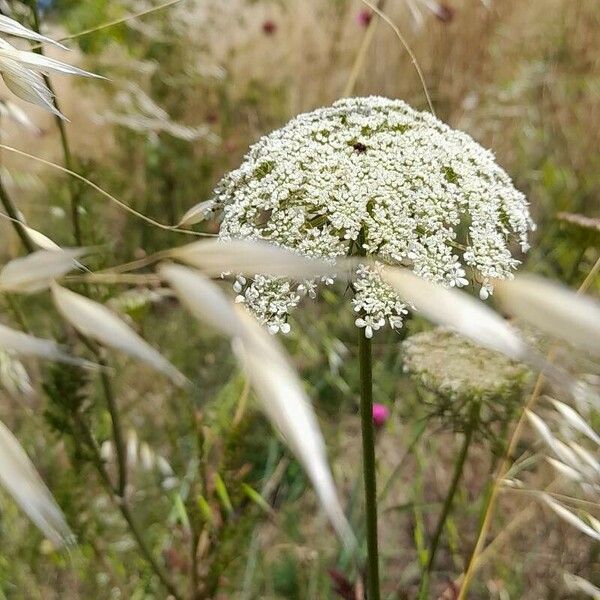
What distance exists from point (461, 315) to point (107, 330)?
0.14m

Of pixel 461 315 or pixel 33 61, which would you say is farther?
pixel 33 61

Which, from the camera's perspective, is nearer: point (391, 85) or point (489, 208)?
point (489, 208)

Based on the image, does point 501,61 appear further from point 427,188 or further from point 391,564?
point 427,188

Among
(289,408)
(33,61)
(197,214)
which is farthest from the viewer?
(197,214)

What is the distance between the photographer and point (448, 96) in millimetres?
1924

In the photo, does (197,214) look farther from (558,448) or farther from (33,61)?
(558,448)

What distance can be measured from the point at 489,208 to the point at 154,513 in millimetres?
847

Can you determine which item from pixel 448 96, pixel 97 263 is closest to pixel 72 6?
pixel 448 96

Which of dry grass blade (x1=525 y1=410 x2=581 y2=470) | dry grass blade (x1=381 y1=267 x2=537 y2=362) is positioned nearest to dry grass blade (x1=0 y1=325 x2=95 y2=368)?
dry grass blade (x1=381 y1=267 x2=537 y2=362)

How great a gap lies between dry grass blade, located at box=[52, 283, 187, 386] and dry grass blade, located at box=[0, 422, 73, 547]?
0.19 ft

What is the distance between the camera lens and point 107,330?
11.6 inches

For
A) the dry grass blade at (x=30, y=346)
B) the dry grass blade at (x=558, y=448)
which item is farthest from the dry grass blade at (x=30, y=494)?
the dry grass blade at (x=558, y=448)

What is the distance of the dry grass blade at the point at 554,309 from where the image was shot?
0.25 metres

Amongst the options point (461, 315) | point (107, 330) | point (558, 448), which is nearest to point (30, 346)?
point (107, 330)
